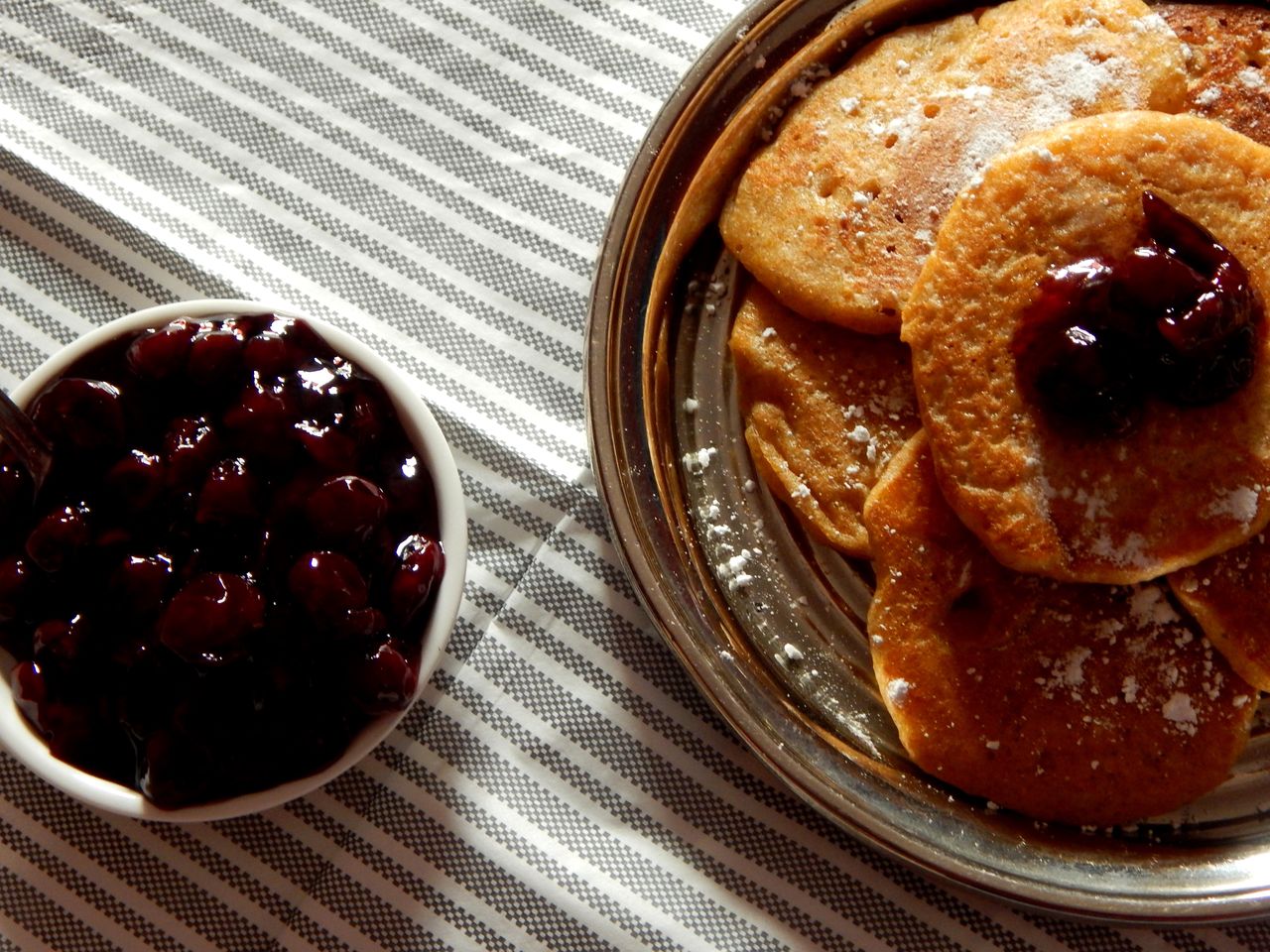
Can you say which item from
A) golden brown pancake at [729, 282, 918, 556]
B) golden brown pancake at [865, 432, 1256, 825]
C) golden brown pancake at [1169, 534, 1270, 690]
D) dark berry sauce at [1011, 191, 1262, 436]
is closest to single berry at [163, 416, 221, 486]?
golden brown pancake at [729, 282, 918, 556]

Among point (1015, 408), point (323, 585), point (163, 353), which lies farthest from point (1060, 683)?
point (163, 353)

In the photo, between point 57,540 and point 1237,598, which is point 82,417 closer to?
point 57,540

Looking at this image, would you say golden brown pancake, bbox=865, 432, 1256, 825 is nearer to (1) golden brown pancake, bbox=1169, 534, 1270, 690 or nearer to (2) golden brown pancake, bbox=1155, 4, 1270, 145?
(1) golden brown pancake, bbox=1169, 534, 1270, 690

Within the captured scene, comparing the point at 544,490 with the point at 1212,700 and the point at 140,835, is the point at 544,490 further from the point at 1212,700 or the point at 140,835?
→ the point at 1212,700

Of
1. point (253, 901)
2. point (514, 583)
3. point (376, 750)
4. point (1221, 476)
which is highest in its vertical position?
point (1221, 476)

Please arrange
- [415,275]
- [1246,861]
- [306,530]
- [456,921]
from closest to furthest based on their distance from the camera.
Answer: [306,530] < [1246,861] < [456,921] < [415,275]

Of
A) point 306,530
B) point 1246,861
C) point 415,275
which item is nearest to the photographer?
point 306,530

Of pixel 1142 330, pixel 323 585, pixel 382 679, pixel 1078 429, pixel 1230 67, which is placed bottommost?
pixel 382 679

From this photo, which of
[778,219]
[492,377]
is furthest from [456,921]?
[778,219]
